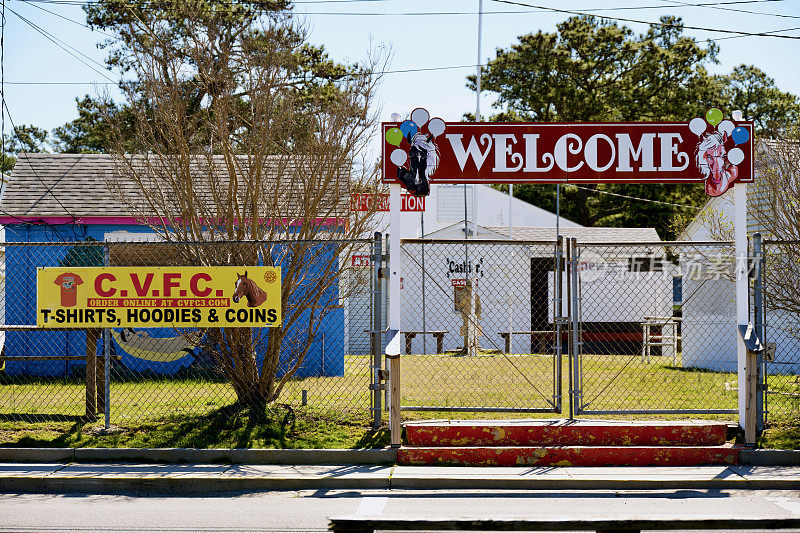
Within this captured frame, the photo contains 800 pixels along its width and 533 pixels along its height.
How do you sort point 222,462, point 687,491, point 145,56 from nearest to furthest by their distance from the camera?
point 687,491
point 222,462
point 145,56

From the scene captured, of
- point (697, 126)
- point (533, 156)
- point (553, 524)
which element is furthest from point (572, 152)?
point (553, 524)

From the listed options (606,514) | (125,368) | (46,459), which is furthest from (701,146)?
(125,368)

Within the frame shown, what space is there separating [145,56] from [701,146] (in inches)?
272

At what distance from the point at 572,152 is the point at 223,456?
515 centimetres

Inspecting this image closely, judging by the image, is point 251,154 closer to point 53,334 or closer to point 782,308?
point 53,334

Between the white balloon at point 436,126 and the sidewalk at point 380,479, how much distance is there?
373 cm

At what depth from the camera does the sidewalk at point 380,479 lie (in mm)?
7020

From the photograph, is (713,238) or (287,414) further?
(713,238)

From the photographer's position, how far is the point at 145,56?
9477mm

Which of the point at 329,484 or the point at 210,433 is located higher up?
the point at 210,433

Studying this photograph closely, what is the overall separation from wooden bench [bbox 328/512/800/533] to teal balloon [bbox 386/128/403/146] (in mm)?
5445

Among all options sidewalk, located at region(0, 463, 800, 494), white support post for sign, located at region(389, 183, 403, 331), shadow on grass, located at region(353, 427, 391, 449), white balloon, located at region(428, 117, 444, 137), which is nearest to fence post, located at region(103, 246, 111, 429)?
sidewalk, located at region(0, 463, 800, 494)

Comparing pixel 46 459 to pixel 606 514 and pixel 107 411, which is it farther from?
pixel 606 514

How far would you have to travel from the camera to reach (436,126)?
8.45 meters
